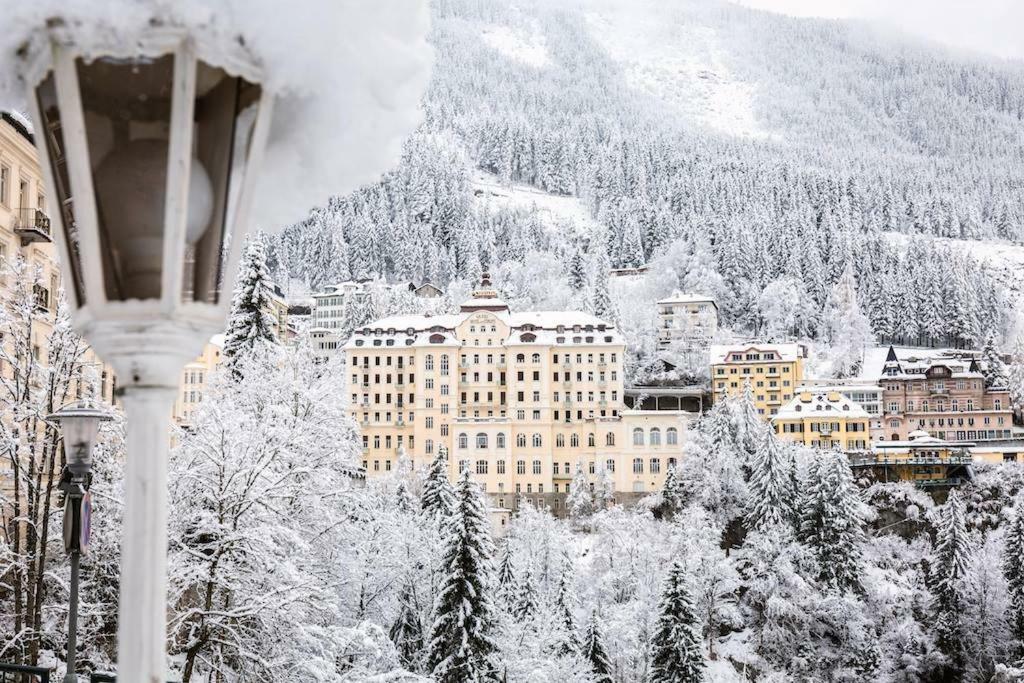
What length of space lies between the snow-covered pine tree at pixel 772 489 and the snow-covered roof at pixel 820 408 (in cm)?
2339

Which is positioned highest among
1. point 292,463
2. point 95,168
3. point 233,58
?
point 233,58

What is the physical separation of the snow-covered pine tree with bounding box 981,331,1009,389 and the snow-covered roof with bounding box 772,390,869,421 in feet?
66.5

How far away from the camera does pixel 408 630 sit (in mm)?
41906

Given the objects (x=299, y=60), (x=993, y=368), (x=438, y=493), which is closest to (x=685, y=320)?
(x=993, y=368)

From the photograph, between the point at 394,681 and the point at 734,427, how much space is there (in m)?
58.9

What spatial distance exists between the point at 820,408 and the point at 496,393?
2922 cm

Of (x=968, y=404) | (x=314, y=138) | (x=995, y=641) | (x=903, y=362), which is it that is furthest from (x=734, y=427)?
(x=314, y=138)

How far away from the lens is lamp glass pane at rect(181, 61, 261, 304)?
309 centimetres

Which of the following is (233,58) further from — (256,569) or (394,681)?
(394,681)

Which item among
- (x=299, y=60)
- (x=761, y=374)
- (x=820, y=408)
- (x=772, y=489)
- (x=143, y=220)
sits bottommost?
(x=772, y=489)

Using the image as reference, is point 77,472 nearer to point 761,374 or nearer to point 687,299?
point 761,374

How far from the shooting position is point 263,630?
21.1 m

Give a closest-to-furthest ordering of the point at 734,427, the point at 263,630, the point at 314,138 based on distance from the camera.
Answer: the point at 314,138, the point at 263,630, the point at 734,427

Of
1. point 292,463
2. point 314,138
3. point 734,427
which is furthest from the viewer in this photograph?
point 734,427
